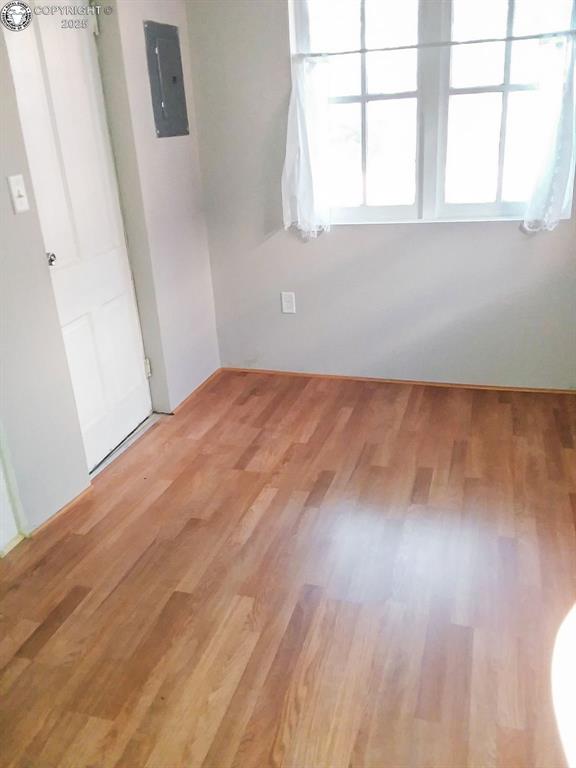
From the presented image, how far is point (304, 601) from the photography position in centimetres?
191

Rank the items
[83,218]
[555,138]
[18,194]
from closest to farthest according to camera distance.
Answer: [18,194]
[83,218]
[555,138]

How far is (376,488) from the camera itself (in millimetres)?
2469

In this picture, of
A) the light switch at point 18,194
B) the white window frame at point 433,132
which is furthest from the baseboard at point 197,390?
the light switch at point 18,194

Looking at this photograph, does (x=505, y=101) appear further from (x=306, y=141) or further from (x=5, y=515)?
(x=5, y=515)

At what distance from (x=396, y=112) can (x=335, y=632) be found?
7.71ft

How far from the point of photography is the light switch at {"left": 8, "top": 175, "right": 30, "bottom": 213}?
2.04 meters

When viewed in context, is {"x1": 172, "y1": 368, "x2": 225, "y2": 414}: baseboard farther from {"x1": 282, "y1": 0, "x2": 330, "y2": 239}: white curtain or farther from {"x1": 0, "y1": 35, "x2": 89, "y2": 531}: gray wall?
{"x1": 282, "y1": 0, "x2": 330, "y2": 239}: white curtain

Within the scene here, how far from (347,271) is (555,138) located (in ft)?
3.68

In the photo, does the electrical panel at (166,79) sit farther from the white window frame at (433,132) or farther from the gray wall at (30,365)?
the gray wall at (30,365)

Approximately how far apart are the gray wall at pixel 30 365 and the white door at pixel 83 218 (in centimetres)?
21

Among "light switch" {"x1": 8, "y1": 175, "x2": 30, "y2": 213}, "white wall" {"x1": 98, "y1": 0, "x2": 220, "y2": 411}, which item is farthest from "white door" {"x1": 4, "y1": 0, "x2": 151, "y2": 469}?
"light switch" {"x1": 8, "y1": 175, "x2": 30, "y2": 213}

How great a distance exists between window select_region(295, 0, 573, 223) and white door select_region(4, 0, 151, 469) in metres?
1.10

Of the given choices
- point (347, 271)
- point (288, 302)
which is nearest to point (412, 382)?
point (347, 271)

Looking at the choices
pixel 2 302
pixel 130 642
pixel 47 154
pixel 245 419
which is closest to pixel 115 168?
pixel 47 154
